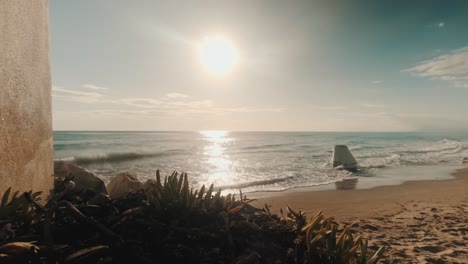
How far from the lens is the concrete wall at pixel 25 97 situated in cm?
179

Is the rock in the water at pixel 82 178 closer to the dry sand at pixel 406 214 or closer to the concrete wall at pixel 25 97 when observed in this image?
the concrete wall at pixel 25 97

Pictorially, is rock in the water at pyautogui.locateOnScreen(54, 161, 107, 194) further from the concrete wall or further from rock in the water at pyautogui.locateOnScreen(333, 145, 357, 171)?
rock in the water at pyautogui.locateOnScreen(333, 145, 357, 171)

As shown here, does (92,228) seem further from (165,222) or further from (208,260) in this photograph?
(208,260)

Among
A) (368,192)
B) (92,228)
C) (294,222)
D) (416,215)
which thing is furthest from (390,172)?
(92,228)

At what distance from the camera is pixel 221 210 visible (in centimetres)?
239

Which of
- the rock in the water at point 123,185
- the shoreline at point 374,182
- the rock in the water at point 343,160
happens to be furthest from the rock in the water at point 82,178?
the rock in the water at point 343,160

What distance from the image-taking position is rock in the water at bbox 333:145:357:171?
19870 millimetres

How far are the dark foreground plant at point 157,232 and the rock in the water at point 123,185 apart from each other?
2.24ft

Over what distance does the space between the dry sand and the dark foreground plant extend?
12.8 feet

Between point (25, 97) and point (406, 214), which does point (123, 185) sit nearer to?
point (25, 97)

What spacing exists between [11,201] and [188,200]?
3.50 ft

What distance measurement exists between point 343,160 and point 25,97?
19.9 meters

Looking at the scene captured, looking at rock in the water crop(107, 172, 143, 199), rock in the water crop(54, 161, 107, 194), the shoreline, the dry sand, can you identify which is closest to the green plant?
rock in the water crop(107, 172, 143, 199)

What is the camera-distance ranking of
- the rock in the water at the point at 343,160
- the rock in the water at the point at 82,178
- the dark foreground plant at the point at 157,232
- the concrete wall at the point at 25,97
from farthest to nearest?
the rock in the water at the point at 343,160
the rock in the water at the point at 82,178
the concrete wall at the point at 25,97
the dark foreground plant at the point at 157,232
